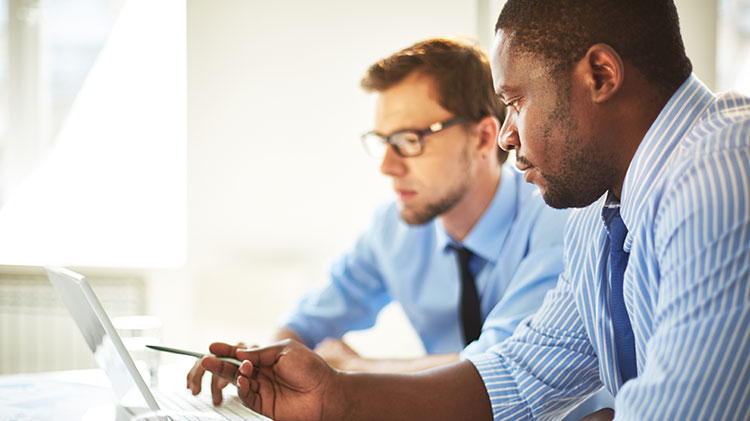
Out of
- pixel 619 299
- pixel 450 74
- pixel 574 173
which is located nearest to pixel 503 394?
pixel 619 299

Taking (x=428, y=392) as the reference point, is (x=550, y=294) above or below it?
above

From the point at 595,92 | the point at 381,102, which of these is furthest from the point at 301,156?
the point at 595,92

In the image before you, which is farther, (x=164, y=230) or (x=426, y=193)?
(x=164, y=230)

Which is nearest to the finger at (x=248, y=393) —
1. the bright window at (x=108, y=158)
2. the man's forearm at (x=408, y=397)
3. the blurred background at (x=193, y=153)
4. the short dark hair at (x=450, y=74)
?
the man's forearm at (x=408, y=397)

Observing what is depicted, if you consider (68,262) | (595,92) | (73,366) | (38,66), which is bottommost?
(73,366)

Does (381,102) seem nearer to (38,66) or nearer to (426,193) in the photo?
Answer: (426,193)

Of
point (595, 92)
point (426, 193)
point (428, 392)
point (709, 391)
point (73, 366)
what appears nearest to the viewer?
point (709, 391)

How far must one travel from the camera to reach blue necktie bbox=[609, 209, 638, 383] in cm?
114

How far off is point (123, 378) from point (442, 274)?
3.64 feet

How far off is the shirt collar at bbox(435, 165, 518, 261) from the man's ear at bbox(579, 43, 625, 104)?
2.87 feet

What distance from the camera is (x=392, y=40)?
3607 mm

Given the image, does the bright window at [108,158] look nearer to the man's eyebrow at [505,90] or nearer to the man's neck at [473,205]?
the man's neck at [473,205]

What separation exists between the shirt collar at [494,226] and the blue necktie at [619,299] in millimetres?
700

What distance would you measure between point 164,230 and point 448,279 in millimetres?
2114
